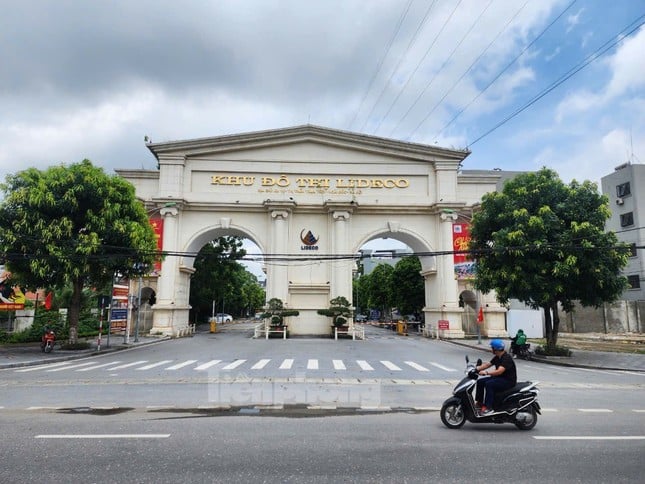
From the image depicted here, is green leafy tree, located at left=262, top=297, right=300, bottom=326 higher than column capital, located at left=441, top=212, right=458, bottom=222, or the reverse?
column capital, located at left=441, top=212, right=458, bottom=222

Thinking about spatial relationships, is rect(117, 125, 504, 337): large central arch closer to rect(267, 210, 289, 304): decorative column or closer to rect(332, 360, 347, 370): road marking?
rect(267, 210, 289, 304): decorative column

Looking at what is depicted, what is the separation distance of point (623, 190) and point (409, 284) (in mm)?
21637

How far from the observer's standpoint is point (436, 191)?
36.1 m

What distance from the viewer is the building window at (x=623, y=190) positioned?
41.6 meters

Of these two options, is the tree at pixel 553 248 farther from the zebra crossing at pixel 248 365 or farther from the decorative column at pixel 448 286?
the decorative column at pixel 448 286

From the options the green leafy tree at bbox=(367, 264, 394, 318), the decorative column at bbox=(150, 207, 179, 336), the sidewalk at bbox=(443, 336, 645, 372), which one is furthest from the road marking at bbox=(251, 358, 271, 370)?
the green leafy tree at bbox=(367, 264, 394, 318)

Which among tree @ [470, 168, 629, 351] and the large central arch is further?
the large central arch

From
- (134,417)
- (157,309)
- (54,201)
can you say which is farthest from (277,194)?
(134,417)

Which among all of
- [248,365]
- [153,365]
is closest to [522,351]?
[248,365]

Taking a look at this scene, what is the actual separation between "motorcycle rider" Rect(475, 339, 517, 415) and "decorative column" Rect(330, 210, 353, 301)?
25805 millimetres

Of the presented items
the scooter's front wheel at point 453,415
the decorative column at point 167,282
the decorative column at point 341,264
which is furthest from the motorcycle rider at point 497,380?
the decorative column at point 167,282

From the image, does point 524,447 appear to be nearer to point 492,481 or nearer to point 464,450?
point 464,450

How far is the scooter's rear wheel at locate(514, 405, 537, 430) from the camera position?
726cm

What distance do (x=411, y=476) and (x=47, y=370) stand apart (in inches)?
568
